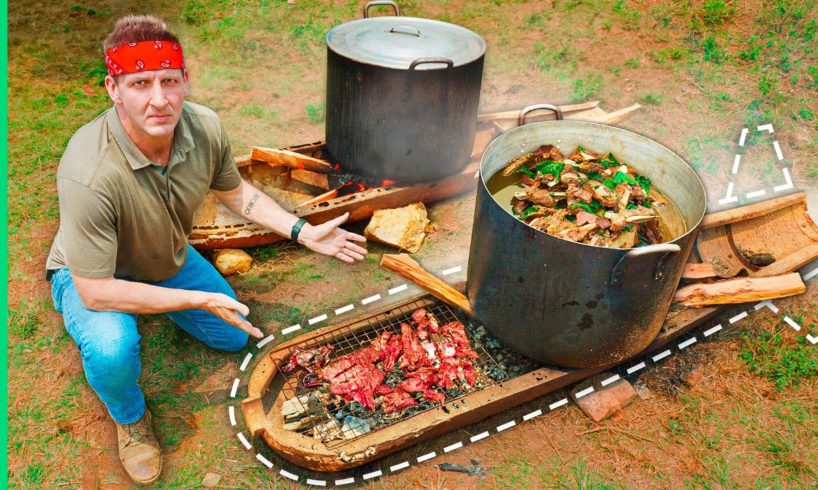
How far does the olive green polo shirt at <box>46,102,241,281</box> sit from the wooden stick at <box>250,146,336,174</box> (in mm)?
1357

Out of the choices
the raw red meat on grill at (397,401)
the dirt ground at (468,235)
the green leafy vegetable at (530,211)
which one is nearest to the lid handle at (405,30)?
the dirt ground at (468,235)

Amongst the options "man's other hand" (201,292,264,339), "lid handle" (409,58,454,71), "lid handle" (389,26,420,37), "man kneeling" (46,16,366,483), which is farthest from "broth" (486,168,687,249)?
"lid handle" (389,26,420,37)

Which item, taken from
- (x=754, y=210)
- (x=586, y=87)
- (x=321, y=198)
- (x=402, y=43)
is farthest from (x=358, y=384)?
(x=586, y=87)

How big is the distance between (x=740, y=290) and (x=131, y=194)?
3874 mm

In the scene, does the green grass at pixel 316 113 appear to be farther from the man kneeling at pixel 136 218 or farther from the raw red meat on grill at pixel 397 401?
the raw red meat on grill at pixel 397 401

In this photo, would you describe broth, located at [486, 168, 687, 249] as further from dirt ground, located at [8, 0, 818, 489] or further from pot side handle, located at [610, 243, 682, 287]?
dirt ground, located at [8, 0, 818, 489]

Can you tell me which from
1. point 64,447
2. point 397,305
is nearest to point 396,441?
point 397,305

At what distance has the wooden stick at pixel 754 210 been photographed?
A: 15.0 ft

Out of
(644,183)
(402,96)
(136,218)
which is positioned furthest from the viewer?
(402,96)

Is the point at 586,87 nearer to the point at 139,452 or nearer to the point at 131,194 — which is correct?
the point at 131,194

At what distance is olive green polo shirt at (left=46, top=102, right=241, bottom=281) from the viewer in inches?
117

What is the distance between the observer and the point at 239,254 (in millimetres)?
4992

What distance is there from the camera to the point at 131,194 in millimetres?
3146

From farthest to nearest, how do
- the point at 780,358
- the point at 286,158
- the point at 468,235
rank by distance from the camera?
1. the point at 468,235
2. the point at 286,158
3. the point at 780,358
